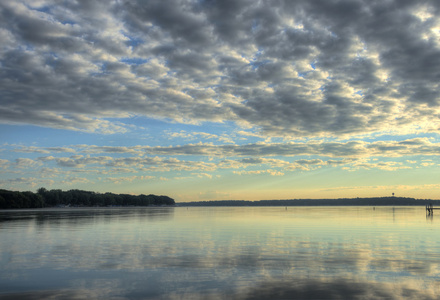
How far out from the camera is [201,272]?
68.6 ft

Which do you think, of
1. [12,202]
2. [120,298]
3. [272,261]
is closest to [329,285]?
[272,261]

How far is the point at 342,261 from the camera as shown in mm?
24297

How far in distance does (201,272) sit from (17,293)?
9.00 meters

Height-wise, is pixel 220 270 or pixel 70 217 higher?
pixel 220 270

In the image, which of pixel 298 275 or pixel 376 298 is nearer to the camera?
pixel 376 298

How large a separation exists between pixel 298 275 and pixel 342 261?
575cm

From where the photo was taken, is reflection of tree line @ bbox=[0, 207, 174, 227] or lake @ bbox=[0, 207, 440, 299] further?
reflection of tree line @ bbox=[0, 207, 174, 227]

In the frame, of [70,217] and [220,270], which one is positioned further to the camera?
[70,217]

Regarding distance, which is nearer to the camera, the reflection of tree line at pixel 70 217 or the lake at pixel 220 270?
the lake at pixel 220 270

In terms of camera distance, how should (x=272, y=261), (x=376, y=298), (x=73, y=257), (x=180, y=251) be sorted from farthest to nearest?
(x=180, y=251) → (x=73, y=257) → (x=272, y=261) → (x=376, y=298)

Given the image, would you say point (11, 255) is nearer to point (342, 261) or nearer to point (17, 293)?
point (17, 293)

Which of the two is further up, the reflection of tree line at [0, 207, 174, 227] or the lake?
the lake

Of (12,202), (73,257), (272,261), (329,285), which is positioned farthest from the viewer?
(12,202)

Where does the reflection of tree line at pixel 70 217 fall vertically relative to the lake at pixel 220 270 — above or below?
below
